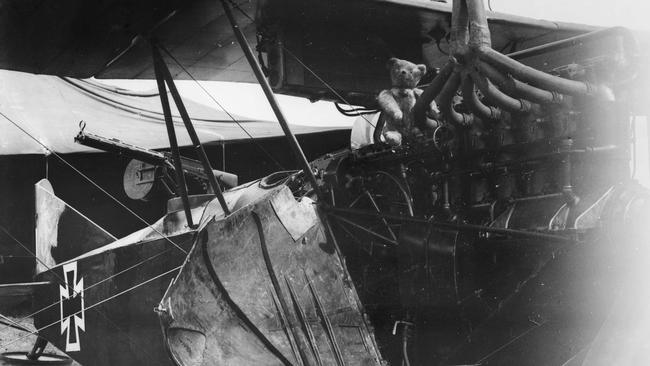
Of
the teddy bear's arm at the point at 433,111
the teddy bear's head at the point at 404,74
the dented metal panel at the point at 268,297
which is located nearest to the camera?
the dented metal panel at the point at 268,297

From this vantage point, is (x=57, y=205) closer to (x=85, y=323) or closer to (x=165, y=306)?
(x=85, y=323)

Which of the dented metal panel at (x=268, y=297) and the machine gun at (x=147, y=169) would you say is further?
the machine gun at (x=147, y=169)

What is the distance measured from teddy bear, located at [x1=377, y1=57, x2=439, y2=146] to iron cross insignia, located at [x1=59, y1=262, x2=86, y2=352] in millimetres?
3275

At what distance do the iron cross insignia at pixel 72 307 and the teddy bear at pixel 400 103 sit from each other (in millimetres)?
3275

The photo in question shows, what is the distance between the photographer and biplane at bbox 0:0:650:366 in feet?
13.4

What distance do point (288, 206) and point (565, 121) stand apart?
5.79ft

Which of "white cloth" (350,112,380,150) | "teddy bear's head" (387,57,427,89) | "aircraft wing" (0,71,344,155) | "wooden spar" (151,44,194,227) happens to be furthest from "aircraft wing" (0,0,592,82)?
"aircraft wing" (0,71,344,155)

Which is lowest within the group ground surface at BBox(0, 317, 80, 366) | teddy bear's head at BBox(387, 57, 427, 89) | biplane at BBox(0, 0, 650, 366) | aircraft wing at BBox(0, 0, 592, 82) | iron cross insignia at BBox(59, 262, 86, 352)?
ground surface at BBox(0, 317, 80, 366)

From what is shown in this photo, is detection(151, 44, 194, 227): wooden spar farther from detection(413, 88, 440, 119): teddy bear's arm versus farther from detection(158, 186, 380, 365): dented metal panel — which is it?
detection(413, 88, 440, 119): teddy bear's arm

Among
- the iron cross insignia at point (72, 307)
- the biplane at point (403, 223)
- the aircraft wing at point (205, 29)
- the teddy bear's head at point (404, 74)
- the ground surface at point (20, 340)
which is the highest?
the aircraft wing at point (205, 29)

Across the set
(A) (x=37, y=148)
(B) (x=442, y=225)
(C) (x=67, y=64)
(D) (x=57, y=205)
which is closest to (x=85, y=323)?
(D) (x=57, y=205)

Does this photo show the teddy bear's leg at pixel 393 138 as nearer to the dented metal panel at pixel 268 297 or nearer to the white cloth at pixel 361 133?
the dented metal panel at pixel 268 297

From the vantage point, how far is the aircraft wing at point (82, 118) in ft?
39.9

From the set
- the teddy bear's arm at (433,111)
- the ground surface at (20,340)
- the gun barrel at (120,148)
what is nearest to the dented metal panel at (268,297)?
the teddy bear's arm at (433,111)
